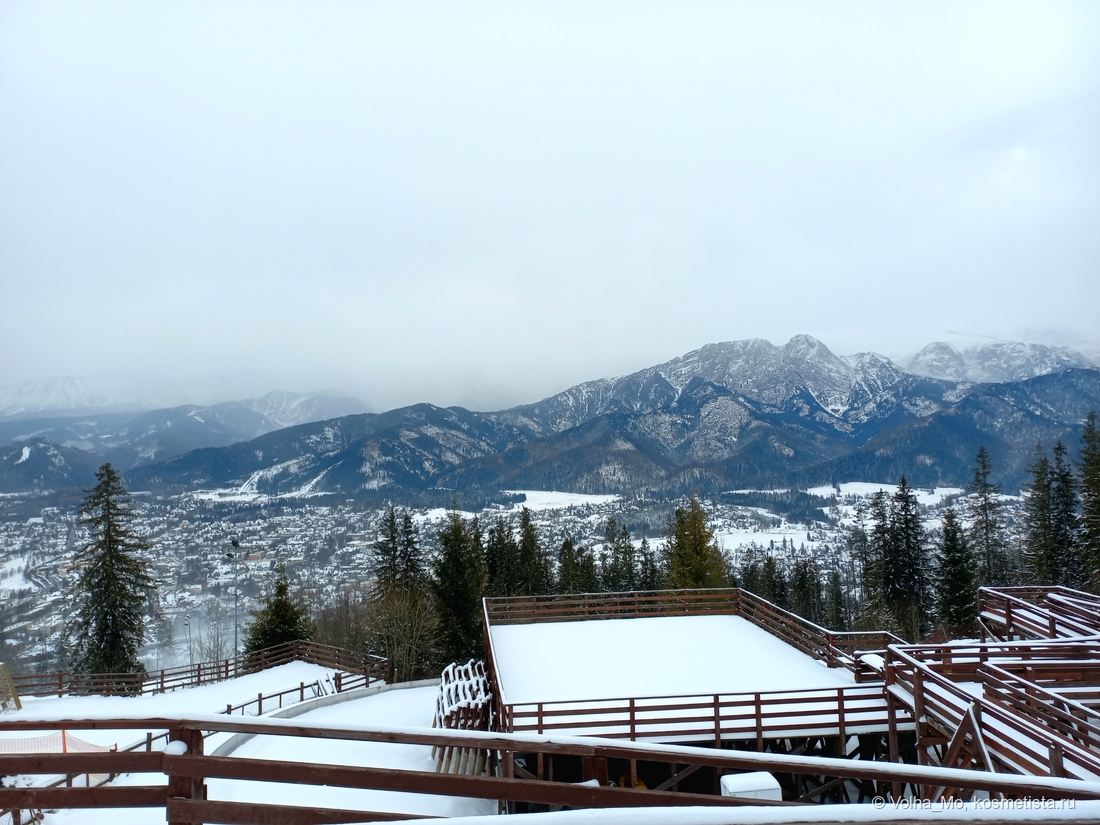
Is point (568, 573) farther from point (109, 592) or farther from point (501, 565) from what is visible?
point (109, 592)

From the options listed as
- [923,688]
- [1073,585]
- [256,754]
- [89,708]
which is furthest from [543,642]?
[1073,585]

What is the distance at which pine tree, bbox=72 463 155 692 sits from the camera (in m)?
26.0

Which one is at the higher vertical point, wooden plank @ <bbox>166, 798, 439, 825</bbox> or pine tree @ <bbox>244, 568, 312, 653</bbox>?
wooden plank @ <bbox>166, 798, 439, 825</bbox>

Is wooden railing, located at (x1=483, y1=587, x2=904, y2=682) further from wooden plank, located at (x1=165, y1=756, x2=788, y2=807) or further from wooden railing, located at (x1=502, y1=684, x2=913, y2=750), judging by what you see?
wooden plank, located at (x1=165, y1=756, x2=788, y2=807)

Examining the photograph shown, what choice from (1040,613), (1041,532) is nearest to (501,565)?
(1041,532)

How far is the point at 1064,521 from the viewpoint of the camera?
107 ft

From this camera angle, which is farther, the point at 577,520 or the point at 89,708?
the point at 577,520

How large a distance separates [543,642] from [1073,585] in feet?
93.2

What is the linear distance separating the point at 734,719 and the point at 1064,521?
32.1 meters

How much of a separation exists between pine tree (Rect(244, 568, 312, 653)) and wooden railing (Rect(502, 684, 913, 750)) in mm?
21530

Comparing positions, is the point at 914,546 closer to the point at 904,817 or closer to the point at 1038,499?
the point at 1038,499

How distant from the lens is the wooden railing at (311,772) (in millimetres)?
2447

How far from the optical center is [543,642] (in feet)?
57.2

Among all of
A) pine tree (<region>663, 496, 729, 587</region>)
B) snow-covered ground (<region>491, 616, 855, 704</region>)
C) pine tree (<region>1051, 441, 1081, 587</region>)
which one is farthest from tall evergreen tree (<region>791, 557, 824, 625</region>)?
snow-covered ground (<region>491, 616, 855, 704</region>)
